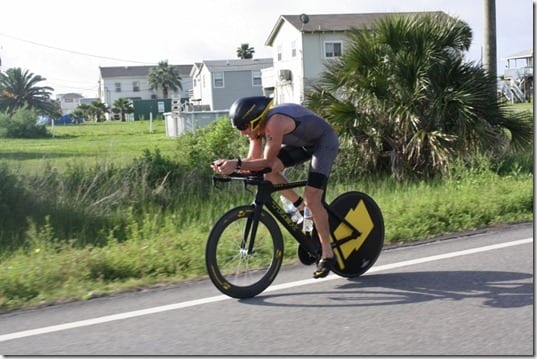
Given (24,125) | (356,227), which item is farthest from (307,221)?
(24,125)

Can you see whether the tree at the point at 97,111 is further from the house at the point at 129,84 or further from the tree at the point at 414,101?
the tree at the point at 414,101

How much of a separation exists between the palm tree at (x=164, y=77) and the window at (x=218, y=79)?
109 ft

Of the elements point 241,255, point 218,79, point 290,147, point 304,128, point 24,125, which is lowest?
point 241,255

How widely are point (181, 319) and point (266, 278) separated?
0.92 meters

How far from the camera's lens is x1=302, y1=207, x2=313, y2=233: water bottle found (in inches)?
231

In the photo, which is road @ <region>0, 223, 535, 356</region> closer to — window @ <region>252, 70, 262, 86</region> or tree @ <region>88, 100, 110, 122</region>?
window @ <region>252, 70, 262, 86</region>

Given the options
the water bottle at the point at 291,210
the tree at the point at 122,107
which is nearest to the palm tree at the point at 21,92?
the water bottle at the point at 291,210

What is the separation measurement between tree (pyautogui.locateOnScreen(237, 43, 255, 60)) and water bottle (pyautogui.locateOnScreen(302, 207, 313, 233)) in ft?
258

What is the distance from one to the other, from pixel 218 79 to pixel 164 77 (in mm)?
33698

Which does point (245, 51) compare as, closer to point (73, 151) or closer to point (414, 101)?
point (73, 151)

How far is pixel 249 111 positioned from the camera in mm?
5398

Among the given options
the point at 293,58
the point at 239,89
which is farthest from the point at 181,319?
the point at 239,89

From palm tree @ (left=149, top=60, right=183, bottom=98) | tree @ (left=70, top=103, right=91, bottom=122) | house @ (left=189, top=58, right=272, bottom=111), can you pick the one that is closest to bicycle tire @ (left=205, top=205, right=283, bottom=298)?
house @ (left=189, top=58, right=272, bottom=111)

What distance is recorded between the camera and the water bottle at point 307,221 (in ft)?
19.2
